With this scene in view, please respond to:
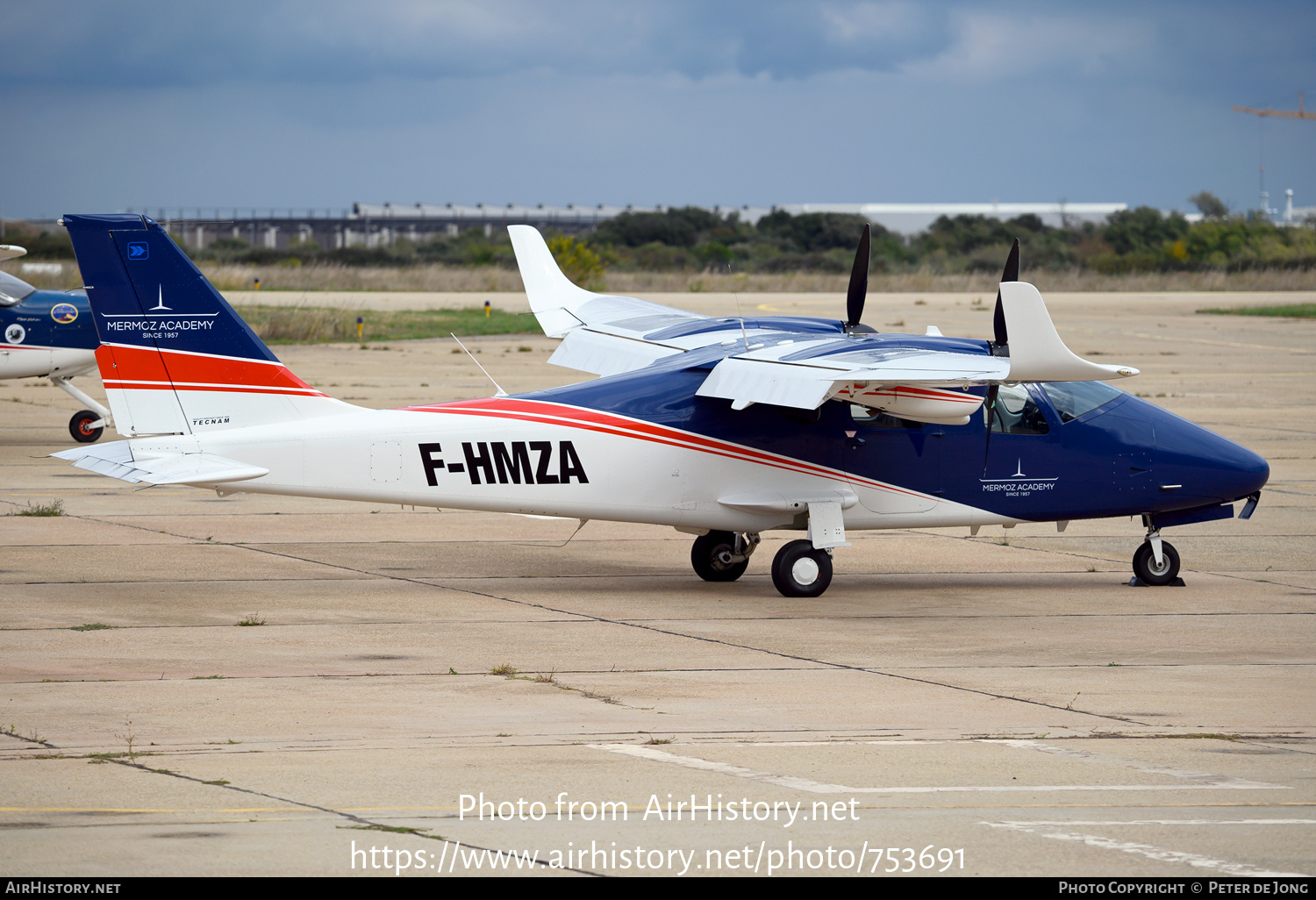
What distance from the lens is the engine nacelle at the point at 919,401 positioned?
44.4ft

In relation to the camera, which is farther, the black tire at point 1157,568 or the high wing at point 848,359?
the black tire at point 1157,568

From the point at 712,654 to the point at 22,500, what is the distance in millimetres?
11954

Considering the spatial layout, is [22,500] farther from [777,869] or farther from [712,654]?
[777,869]

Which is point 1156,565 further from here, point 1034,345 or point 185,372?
point 185,372

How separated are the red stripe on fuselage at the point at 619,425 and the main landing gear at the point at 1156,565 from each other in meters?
3.35

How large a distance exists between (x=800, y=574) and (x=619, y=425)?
2335 mm

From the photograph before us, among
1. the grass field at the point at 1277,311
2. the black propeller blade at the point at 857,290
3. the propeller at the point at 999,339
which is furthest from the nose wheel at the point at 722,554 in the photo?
the grass field at the point at 1277,311

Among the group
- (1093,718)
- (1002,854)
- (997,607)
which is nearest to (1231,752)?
(1093,718)

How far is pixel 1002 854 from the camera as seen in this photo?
7383 millimetres

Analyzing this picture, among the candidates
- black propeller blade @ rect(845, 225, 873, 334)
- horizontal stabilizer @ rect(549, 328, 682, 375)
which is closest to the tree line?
horizontal stabilizer @ rect(549, 328, 682, 375)

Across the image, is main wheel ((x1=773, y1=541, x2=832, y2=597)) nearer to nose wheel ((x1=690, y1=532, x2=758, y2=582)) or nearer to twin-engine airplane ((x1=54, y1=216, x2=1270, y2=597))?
twin-engine airplane ((x1=54, y1=216, x2=1270, y2=597))

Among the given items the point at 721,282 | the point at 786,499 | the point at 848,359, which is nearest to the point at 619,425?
the point at 786,499

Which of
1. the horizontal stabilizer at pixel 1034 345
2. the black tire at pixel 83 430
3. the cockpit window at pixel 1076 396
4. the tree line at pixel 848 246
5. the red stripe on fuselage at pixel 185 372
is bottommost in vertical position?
the black tire at pixel 83 430

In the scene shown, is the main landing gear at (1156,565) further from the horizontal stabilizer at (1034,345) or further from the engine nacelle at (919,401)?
the horizontal stabilizer at (1034,345)
